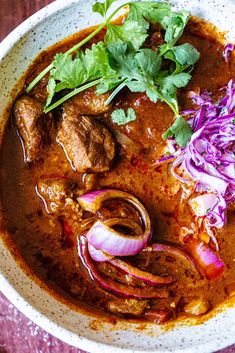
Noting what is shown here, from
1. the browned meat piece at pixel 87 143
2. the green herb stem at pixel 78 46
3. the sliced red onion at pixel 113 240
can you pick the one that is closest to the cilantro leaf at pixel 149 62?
the green herb stem at pixel 78 46

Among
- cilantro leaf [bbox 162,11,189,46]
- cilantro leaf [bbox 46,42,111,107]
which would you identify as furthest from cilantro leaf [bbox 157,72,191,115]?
cilantro leaf [bbox 46,42,111,107]

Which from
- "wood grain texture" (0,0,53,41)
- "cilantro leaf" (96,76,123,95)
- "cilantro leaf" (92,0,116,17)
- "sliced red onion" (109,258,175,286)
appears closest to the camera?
"cilantro leaf" (92,0,116,17)

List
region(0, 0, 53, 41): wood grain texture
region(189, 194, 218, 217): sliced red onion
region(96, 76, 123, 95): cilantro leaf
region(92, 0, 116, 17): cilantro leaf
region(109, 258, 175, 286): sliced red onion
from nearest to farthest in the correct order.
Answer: region(92, 0, 116, 17): cilantro leaf → region(96, 76, 123, 95): cilantro leaf → region(109, 258, 175, 286): sliced red onion → region(189, 194, 218, 217): sliced red onion → region(0, 0, 53, 41): wood grain texture

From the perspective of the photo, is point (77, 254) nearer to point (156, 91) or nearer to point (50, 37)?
point (156, 91)

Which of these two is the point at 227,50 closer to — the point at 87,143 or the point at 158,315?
the point at 87,143

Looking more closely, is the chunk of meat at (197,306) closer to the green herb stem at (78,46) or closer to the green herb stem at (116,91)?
the green herb stem at (116,91)

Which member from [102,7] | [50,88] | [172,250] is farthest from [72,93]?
[172,250]

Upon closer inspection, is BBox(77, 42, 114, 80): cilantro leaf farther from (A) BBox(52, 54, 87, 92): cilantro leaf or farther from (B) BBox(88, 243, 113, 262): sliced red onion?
(B) BBox(88, 243, 113, 262): sliced red onion

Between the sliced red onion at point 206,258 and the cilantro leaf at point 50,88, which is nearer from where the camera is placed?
the cilantro leaf at point 50,88
